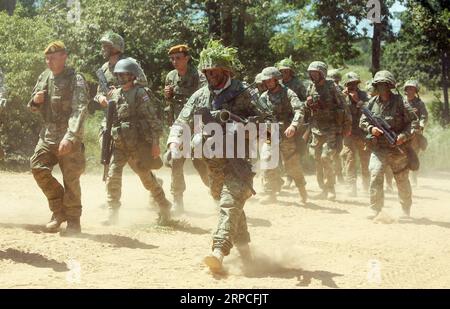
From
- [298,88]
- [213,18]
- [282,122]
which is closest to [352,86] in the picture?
[298,88]

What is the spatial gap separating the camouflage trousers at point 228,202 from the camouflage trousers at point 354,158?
6287 millimetres

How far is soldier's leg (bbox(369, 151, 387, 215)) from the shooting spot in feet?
29.8

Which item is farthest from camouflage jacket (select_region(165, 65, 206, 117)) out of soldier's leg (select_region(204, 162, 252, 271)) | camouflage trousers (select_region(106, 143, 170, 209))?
soldier's leg (select_region(204, 162, 252, 271))

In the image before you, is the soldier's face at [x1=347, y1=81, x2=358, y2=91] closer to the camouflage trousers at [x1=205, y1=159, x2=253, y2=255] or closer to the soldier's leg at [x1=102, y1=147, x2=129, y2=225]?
the soldier's leg at [x1=102, y1=147, x2=129, y2=225]

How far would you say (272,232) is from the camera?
833 cm

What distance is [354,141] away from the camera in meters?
12.7

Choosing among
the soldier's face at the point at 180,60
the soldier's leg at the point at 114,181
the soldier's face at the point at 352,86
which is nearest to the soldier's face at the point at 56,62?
the soldier's leg at the point at 114,181

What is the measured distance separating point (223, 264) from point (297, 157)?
4469 mm

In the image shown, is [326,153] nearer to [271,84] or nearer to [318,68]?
[318,68]

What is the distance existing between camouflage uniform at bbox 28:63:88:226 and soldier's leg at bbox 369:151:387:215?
13.5ft

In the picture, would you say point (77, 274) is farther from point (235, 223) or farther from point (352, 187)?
point (352, 187)

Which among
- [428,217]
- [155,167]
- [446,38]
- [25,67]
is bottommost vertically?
[428,217]
